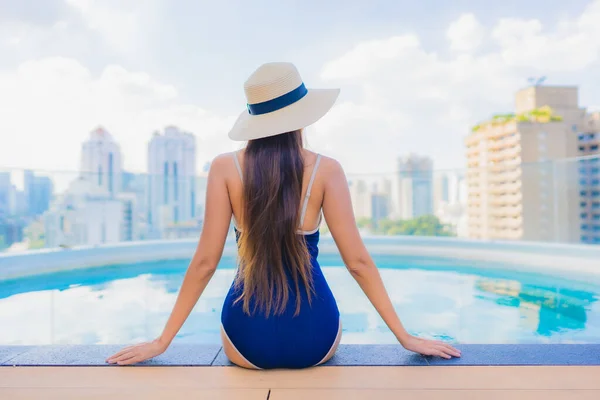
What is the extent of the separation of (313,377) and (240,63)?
17.3 meters

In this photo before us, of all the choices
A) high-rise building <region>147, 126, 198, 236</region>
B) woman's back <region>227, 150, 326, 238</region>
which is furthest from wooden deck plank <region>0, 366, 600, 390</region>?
high-rise building <region>147, 126, 198, 236</region>

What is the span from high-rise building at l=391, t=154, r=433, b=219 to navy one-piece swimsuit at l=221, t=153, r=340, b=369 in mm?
6950

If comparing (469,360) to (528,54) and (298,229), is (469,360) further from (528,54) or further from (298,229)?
(528,54)

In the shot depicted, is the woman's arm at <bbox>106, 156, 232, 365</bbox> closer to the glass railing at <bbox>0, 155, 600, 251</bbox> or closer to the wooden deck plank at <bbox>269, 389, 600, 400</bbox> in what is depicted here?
the wooden deck plank at <bbox>269, 389, 600, 400</bbox>

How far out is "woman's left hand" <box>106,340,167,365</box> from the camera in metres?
1.44

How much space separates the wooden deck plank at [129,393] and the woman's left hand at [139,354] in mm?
200

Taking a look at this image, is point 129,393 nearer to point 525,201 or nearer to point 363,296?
point 363,296

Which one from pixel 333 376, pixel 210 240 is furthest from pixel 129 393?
pixel 333 376

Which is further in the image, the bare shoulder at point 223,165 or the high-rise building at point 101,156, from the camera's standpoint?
the high-rise building at point 101,156

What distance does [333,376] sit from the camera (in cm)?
132

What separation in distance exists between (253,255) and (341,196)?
34 cm

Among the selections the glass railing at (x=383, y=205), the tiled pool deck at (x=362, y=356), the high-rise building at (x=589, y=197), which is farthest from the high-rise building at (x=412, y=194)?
the tiled pool deck at (x=362, y=356)

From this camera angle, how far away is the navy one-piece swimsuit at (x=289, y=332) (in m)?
1.36

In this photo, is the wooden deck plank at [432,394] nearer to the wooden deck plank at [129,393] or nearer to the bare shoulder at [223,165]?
the wooden deck plank at [129,393]
